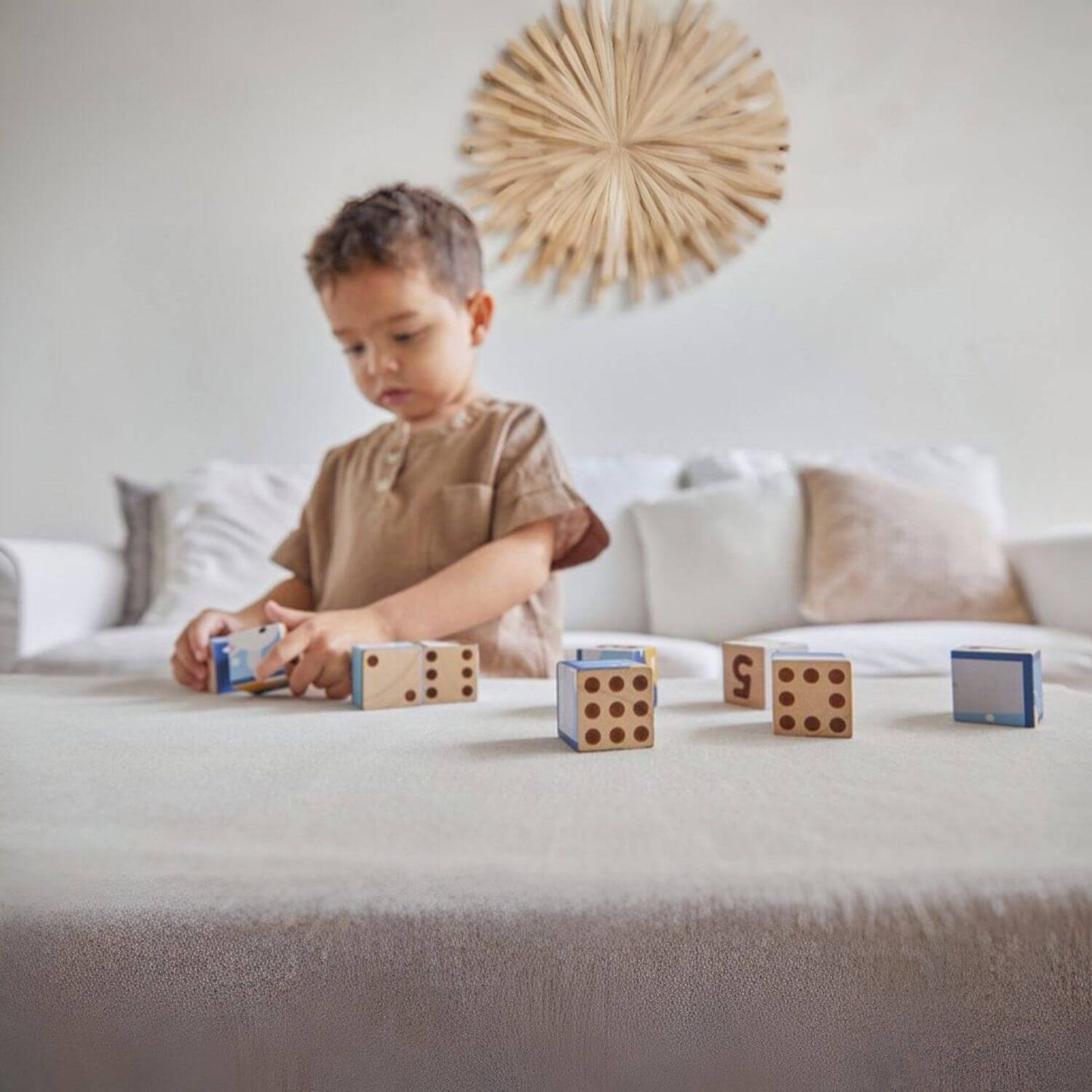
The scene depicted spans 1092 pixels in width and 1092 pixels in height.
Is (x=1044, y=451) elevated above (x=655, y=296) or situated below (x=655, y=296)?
below

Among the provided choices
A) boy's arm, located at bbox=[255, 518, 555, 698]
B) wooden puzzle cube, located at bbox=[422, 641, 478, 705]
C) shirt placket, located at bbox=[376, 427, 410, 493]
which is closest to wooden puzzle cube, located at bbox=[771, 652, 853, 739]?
wooden puzzle cube, located at bbox=[422, 641, 478, 705]

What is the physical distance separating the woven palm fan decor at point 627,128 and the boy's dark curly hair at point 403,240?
3.39ft

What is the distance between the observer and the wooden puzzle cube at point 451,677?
636mm

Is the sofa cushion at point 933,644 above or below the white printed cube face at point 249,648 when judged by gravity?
below

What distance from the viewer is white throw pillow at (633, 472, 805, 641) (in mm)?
1580

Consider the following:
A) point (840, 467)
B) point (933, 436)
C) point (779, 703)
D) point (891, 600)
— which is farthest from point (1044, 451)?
point (779, 703)

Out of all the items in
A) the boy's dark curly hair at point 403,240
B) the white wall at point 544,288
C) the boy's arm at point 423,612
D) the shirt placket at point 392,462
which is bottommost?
the boy's arm at point 423,612

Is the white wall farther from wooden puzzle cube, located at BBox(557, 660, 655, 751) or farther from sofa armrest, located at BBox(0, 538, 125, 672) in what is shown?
wooden puzzle cube, located at BBox(557, 660, 655, 751)

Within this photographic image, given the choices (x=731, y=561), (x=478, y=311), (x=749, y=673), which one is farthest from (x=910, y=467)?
(x=749, y=673)

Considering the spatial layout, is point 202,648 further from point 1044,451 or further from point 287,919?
point 1044,451

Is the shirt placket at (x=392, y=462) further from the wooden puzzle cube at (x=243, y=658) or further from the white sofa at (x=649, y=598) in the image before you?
the white sofa at (x=649, y=598)

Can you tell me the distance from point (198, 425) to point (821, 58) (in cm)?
170

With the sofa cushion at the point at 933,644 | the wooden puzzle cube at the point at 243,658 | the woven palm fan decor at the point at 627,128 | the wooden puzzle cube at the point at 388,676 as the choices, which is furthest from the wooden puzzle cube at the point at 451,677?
the woven palm fan decor at the point at 627,128

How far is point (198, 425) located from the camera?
2.10 m
